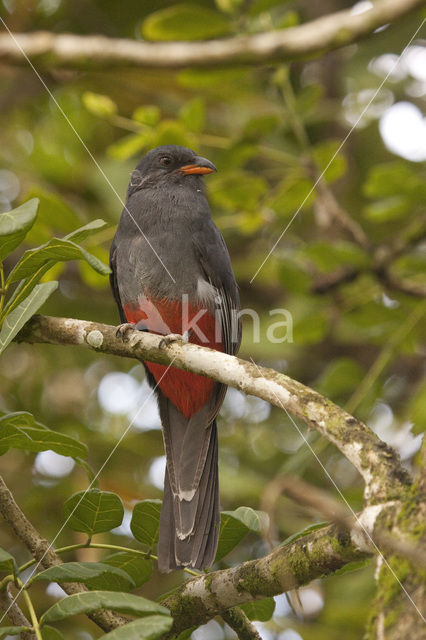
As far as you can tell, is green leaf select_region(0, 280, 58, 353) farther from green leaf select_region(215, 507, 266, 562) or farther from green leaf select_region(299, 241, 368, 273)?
green leaf select_region(299, 241, 368, 273)

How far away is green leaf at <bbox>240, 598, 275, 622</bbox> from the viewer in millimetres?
2379

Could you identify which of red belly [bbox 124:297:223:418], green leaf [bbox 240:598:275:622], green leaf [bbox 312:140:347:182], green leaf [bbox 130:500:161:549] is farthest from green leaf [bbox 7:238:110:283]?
green leaf [bbox 312:140:347:182]

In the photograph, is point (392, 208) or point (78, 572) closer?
point (78, 572)

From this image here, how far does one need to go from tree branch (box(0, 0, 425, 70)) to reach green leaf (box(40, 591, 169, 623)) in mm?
2492

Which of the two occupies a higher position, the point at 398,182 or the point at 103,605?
the point at 398,182

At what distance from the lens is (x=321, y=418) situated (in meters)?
2.07

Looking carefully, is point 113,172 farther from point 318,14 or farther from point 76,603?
point 76,603

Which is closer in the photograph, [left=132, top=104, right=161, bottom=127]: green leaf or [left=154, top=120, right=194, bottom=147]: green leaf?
[left=154, top=120, right=194, bottom=147]: green leaf

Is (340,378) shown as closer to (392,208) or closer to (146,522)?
(392,208)

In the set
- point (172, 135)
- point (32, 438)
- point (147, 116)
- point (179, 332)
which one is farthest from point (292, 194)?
point (32, 438)

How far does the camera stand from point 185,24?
12.3 ft

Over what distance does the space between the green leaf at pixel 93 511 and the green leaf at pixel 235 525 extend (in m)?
0.32

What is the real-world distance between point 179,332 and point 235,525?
1.78 meters

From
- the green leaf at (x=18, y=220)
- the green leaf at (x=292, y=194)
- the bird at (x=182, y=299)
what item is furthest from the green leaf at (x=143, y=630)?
the green leaf at (x=292, y=194)
